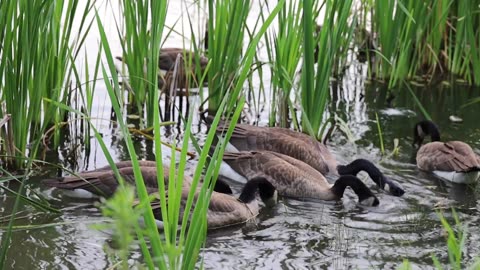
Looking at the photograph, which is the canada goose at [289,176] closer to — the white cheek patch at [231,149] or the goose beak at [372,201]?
the goose beak at [372,201]

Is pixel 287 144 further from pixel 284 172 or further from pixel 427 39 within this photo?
pixel 427 39

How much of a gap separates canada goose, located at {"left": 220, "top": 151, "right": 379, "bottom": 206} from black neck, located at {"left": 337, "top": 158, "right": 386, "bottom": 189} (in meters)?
0.27

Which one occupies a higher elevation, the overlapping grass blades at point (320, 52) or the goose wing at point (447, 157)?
the overlapping grass blades at point (320, 52)

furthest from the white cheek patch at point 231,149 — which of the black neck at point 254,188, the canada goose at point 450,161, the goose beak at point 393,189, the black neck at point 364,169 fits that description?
the canada goose at point 450,161

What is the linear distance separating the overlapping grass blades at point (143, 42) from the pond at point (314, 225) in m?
0.60

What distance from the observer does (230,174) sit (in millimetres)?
8641

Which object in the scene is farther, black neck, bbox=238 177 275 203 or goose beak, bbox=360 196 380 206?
goose beak, bbox=360 196 380 206

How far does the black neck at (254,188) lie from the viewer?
7.60m

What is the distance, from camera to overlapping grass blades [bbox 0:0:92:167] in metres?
6.71

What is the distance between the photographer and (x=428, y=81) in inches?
454

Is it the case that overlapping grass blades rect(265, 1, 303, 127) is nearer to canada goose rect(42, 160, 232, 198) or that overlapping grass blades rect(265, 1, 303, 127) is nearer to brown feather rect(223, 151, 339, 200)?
brown feather rect(223, 151, 339, 200)

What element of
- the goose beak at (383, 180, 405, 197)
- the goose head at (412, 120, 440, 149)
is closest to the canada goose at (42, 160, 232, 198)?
the goose beak at (383, 180, 405, 197)

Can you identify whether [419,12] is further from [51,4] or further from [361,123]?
[51,4]

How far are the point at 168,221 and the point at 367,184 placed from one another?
410 centimetres
